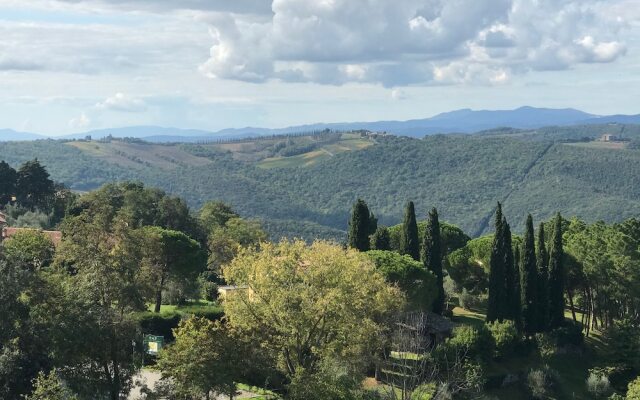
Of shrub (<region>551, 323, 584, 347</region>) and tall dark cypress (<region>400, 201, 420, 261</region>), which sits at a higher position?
tall dark cypress (<region>400, 201, 420, 261</region>)

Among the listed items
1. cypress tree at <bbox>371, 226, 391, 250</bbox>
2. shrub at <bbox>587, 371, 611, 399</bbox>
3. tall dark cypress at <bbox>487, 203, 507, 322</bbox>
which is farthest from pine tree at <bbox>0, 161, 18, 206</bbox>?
shrub at <bbox>587, 371, 611, 399</bbox>

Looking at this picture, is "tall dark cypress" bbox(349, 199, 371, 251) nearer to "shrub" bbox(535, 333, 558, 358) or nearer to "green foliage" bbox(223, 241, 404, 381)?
"shrub" bbox(535, 333, 558, 358)

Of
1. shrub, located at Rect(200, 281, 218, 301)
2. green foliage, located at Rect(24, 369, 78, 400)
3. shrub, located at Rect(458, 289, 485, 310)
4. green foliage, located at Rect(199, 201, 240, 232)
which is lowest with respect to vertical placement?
shrub, located at Rect(458, 289, 485, 310)

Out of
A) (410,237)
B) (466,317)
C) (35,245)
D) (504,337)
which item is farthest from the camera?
(410,237)

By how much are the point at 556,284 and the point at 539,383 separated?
951 centimetres

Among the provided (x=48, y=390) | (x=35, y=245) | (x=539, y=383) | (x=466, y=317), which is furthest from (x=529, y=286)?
(x=48, y=390)

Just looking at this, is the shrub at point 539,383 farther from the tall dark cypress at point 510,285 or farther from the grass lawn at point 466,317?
the grass lawn at point 466,317

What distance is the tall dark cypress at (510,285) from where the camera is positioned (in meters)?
44.8

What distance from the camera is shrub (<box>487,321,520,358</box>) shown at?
135ft

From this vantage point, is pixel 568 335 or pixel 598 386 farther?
pixel 568 335

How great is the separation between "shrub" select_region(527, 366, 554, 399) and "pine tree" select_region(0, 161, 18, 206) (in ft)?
187

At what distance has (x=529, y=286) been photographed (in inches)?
1827

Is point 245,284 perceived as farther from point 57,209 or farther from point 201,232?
point 57,209

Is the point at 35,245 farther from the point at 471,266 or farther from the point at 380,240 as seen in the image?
the point at 471,266
